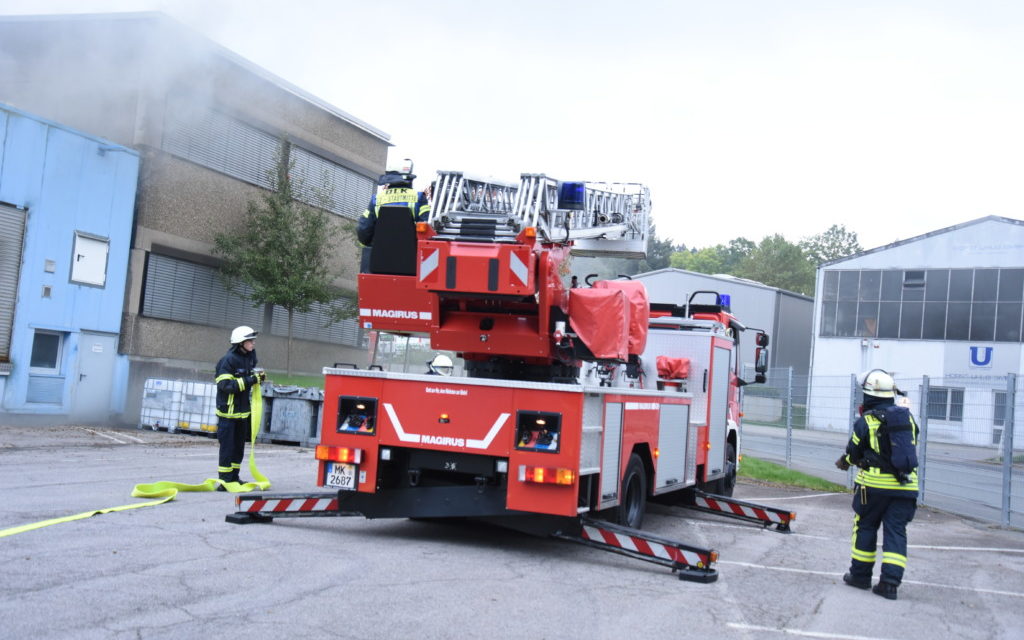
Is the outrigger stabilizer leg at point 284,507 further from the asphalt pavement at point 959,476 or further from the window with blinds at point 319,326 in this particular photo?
the window with blinds at point 319,326

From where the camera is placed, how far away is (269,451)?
1772 cm

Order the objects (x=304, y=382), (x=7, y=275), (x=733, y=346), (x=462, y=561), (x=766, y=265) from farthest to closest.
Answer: (x=766, y=265), (x=304, y=382), (x=7, y=275), (x=733, y=346), (x=462, y=561)

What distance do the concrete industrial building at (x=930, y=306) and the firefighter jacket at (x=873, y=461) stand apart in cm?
3196

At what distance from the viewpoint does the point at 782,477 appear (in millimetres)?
19328

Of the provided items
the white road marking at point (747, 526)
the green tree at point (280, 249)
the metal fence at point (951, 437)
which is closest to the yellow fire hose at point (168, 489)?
the white road marking at point (747, 526)

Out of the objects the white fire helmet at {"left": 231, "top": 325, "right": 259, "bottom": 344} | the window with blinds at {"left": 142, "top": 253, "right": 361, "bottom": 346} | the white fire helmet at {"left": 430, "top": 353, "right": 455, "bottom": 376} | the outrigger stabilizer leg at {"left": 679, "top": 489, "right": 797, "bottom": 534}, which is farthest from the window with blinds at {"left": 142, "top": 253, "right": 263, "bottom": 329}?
the outrigger stabilizer leg at {"left": 679, "top": 489, "right": 797, "bottom": 534}

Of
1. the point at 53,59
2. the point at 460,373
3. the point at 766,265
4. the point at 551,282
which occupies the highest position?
the point at 766,265

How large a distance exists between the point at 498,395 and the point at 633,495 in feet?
7.48

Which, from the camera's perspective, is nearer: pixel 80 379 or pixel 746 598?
pixel 746 598

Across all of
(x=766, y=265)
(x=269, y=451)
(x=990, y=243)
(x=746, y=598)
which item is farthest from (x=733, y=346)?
(x=766, y=265)

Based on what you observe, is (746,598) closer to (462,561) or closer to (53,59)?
(462,561)

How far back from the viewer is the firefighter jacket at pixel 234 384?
10.8m

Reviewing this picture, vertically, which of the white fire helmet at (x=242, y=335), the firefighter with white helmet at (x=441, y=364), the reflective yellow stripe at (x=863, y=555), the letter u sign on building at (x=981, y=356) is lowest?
the reflective yellow stripe at (x=863, y=555)

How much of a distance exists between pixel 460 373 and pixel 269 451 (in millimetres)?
8797
